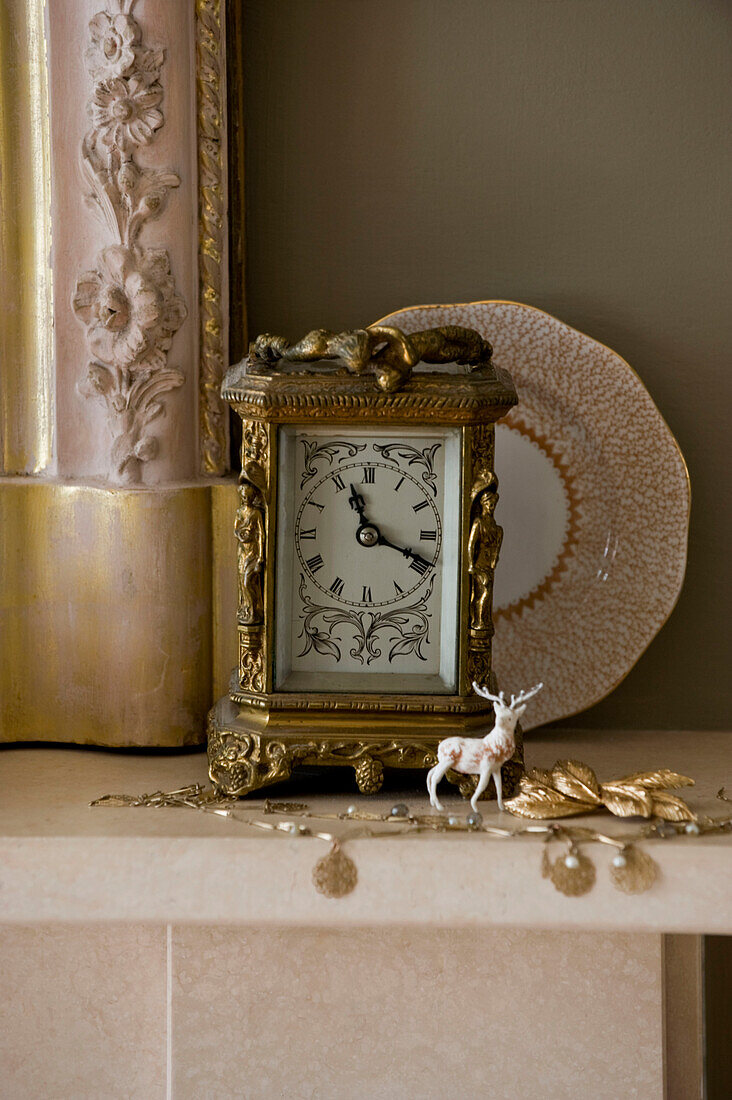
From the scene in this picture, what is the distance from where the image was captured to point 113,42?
0.94 m

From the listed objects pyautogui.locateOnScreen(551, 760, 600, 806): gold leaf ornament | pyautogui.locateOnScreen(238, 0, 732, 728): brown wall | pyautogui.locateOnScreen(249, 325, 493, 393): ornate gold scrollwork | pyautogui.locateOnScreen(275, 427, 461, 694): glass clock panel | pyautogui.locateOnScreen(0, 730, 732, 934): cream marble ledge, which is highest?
pyautogui.locateOnScreen(238, 0, 732, 728): brown wall

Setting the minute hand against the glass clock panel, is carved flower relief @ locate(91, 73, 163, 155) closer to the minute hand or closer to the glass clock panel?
the glass clock panel

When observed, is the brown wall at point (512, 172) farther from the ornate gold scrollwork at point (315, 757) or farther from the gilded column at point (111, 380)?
the ornate gold scrollwork at point (315, 757)

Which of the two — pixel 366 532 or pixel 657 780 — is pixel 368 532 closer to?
pixel 366 532

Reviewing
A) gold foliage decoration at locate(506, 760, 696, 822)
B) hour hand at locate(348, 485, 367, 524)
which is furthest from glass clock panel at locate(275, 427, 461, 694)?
gold foliage decoration at locate(506, 760, 696, 822)

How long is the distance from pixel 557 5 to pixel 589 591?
1.88 feet

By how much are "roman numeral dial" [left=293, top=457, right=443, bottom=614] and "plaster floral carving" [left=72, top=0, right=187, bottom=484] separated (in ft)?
0.68

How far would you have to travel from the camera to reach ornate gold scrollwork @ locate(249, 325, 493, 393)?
822mm

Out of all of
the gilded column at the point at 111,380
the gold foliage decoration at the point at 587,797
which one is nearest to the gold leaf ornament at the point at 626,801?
the gold foliage decoration at the point at 587,797

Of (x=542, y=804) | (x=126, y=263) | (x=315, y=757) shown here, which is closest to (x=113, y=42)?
(x=126, y=263)

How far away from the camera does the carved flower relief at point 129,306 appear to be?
37.6 inches

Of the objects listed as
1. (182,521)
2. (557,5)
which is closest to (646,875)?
(182,521)

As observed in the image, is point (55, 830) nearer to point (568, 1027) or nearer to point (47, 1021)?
point (47, 1021)

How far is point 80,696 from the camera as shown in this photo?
1006 mm
